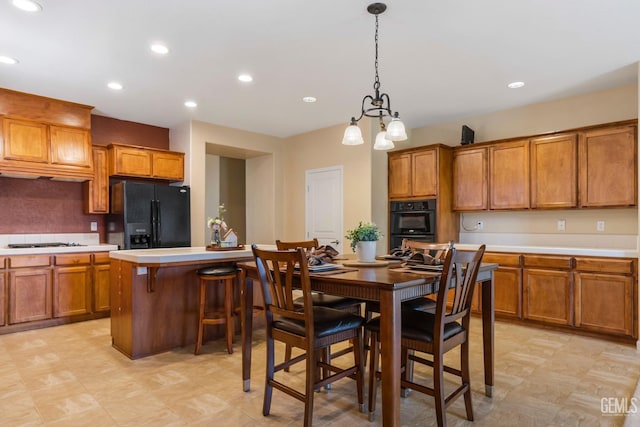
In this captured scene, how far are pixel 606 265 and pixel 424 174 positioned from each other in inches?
87.7

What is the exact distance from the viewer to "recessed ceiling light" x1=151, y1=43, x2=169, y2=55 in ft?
10.2

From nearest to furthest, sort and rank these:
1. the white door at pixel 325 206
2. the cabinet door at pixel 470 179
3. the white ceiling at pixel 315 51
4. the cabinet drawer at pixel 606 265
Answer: the white ceiling at pixel 315 51 < the cabinet drawer at pixel 606 265 < the cabinet door at pixel 470 179 < the white door at pixel 325 206

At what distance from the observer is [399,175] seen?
5387mm

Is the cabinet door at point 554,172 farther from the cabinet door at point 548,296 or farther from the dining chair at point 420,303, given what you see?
the dining chair at point 420,303

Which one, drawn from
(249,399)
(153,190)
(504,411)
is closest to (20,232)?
(153,190)

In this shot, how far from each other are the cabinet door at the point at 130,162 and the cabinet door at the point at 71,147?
292 millimetres

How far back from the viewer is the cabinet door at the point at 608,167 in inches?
148

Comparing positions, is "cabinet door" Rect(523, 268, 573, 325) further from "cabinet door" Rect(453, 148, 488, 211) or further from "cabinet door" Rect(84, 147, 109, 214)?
"cabinet door" Rect(84, 147, 109, 214)

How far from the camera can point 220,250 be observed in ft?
11.6

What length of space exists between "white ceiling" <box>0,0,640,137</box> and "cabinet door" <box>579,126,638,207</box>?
577 millimetres

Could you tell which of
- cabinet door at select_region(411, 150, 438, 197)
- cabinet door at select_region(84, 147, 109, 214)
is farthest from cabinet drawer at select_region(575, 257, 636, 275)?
cabinet door at select_region(84, 147, 109, 214)

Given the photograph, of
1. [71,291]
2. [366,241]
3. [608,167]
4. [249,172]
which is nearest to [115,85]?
[71,291]

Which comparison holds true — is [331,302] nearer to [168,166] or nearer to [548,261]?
[548,261]

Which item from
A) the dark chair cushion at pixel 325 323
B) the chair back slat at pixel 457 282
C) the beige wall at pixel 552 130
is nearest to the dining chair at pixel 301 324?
the dark chair cushion at pixel 325 323
